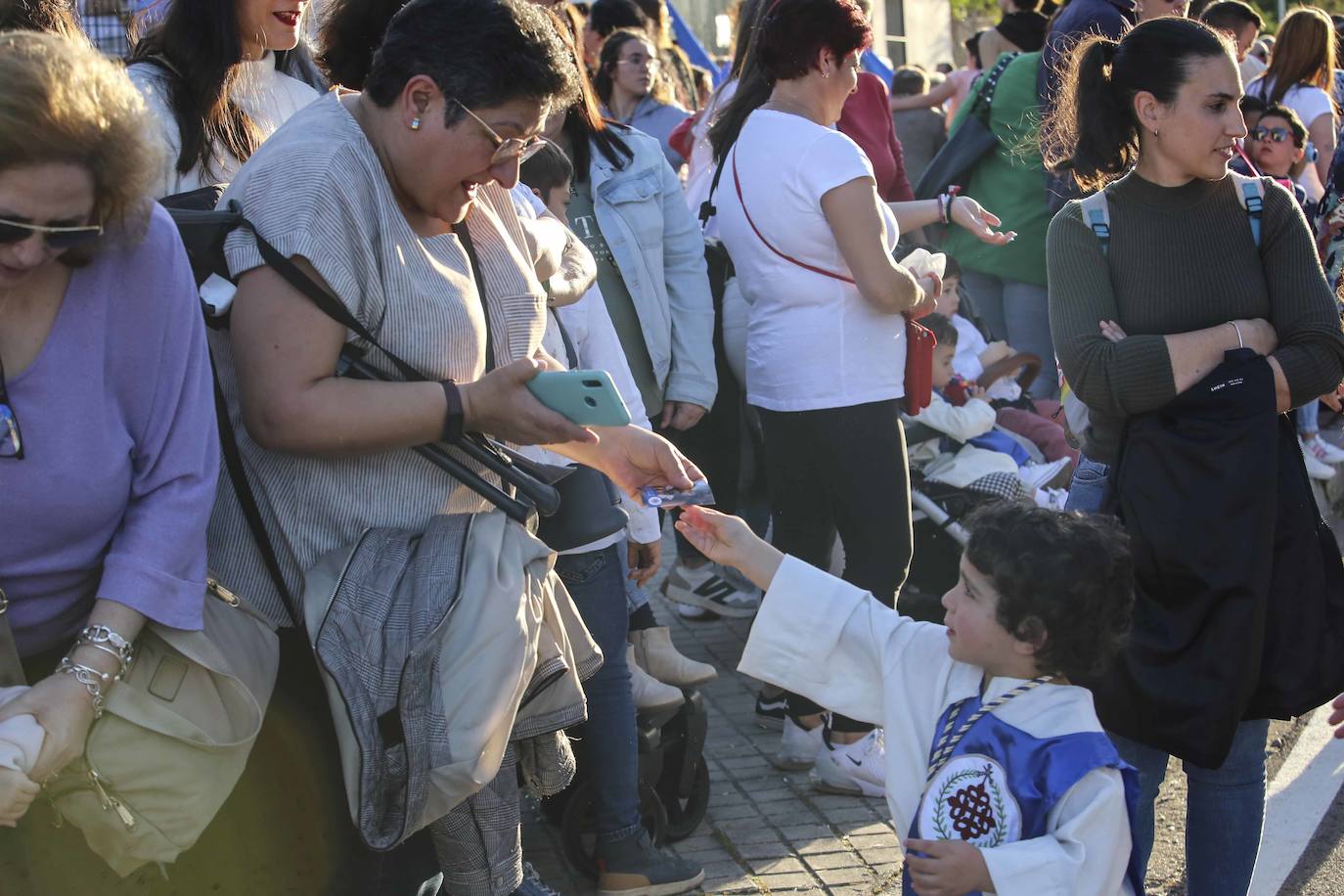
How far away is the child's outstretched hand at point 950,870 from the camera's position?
237 cm

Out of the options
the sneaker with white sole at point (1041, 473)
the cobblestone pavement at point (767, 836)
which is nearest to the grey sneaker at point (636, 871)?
the cobblestone pavement at point (767, 836)

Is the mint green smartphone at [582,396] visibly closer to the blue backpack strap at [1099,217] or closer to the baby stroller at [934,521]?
the blue backpack strap at [1099,217]

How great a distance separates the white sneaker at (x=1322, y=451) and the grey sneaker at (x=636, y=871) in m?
5.52

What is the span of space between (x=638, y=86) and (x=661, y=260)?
105 inches

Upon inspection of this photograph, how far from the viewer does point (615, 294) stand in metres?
4.62

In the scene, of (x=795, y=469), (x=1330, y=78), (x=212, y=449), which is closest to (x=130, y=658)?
(x=212, y=449)

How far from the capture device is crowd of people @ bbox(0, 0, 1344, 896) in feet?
7.20

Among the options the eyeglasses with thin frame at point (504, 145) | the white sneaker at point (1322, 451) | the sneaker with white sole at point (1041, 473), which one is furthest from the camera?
the white sneaker at point (1322, 451)

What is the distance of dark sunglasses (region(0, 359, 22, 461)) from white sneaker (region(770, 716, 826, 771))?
118 inches

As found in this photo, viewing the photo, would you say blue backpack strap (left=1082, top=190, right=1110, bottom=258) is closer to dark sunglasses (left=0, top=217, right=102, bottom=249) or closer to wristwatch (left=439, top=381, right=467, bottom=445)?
wristwatch (left=439, top=381, right=467, bottom=445)

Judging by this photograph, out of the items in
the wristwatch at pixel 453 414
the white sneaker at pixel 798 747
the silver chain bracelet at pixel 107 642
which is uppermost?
the wristwatch at pixel 453 414

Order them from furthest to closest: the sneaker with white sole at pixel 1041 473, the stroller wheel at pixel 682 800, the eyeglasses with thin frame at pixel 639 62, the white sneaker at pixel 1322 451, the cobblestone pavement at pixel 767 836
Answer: the white sneaker at pixel 1322 451 < the eyeglasses with thin frame at pixel 639 62 < the sneaker with white sole at pixel 1041 473 < the stroller wheel at pixel 682 800 < the cobblestone pavement at pixel 767 836

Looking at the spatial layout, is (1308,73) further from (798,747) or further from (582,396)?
(582,396)

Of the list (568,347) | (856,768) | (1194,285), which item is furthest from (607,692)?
(1194,285)
